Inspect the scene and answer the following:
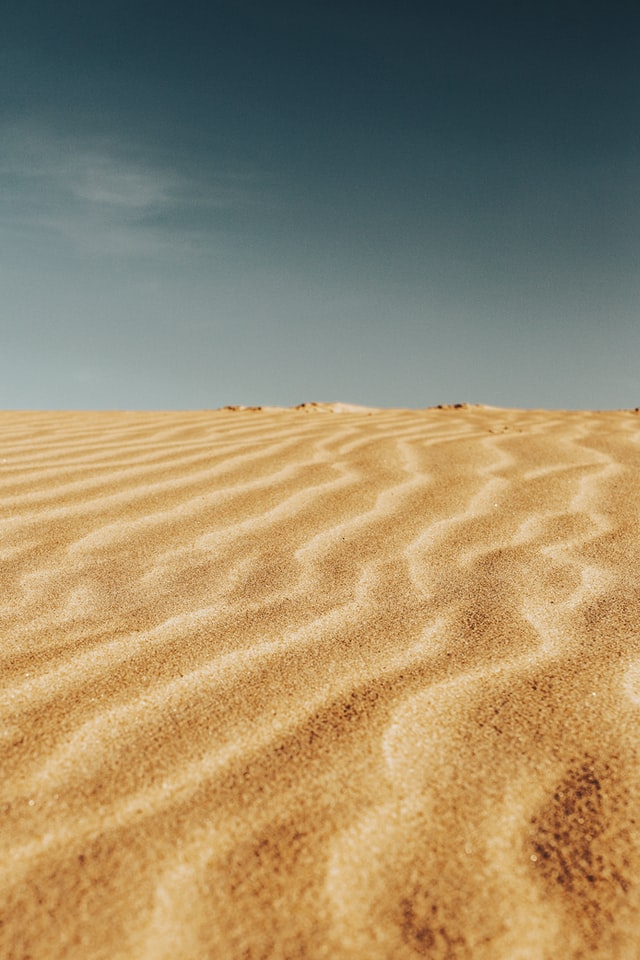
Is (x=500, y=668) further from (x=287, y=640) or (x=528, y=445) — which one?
(x=528, y=445)

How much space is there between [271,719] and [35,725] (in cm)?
37

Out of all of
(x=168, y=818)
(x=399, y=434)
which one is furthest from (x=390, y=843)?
(x=399, y=434)

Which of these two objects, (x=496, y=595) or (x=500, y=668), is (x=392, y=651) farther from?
(x=496, y=595)

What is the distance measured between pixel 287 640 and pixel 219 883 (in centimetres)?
64

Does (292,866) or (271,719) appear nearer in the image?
(292,866)

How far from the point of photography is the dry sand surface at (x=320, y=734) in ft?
2.65

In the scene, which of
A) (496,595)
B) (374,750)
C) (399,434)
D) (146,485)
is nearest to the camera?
(374,750)

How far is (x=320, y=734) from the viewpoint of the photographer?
1.13 meters

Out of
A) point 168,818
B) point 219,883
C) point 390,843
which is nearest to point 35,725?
point 168,818

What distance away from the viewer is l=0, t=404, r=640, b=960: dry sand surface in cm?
81

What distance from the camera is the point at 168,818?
94 cm

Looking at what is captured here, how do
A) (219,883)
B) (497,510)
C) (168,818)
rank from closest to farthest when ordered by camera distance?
(219,883) → (168,818) → (497,510)

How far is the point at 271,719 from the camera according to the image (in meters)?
1.17

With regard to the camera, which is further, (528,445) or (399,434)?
(399,434)
